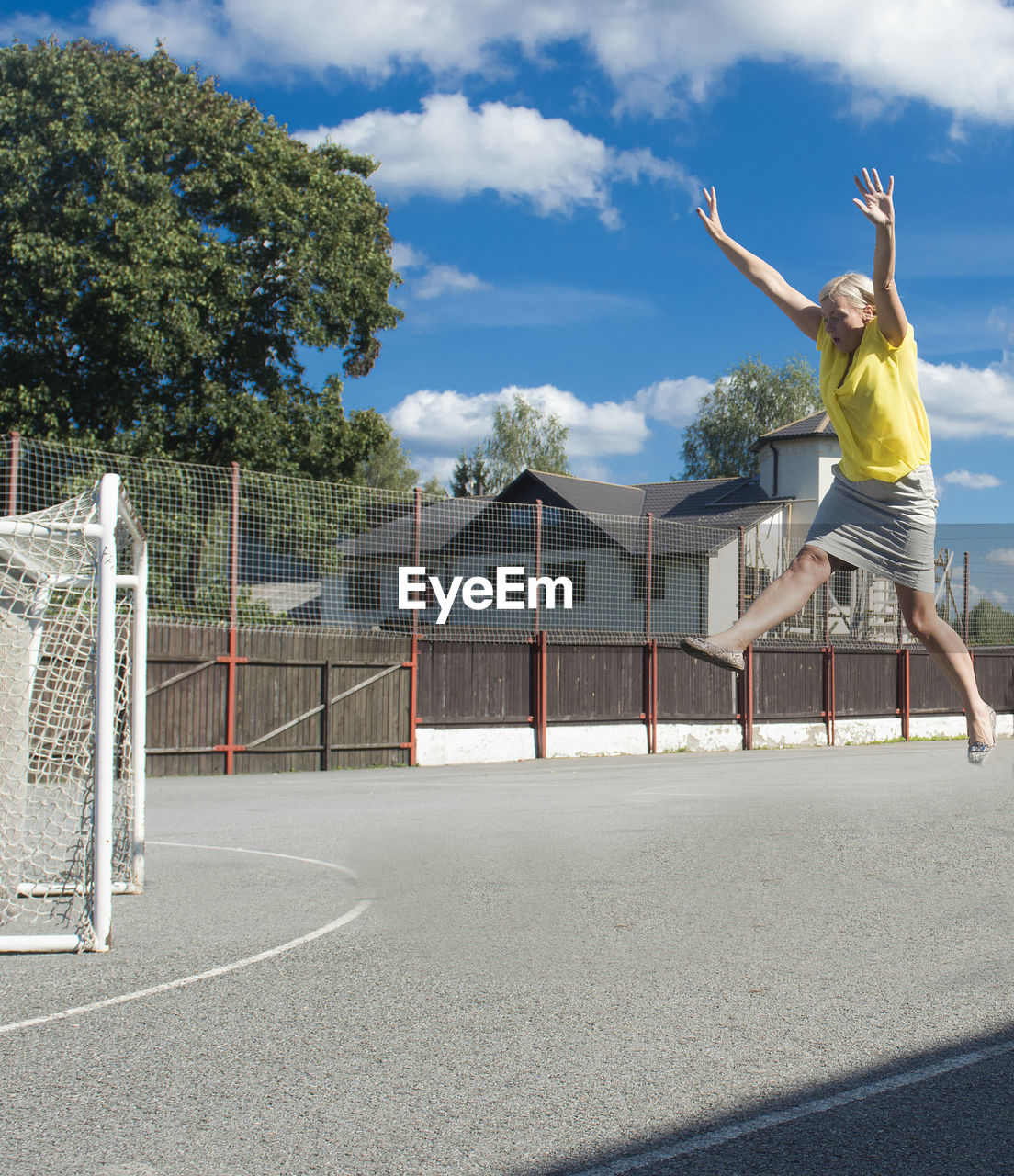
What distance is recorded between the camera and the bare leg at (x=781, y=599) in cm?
316

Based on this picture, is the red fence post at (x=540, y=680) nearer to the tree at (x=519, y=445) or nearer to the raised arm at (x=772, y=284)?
the raised arm at (x=772, y=284)

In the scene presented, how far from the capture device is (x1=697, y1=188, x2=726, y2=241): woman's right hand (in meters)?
3.56

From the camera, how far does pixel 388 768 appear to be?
62.3 ft

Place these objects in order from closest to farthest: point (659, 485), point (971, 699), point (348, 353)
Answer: point (971, 699), point (348, 353), point (659, 485)

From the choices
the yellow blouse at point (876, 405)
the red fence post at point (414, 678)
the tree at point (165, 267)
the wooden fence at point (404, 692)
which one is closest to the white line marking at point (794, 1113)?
the yellow blouse at point (876, 405)

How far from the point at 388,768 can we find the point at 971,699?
52.5ft

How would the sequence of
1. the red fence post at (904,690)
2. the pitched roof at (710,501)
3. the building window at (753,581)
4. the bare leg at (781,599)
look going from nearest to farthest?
1. the bare leg at (781,599)
2. the building window at (753,581)
3. the red fence post at (904,690)
4. the pitched roof at (710,501)

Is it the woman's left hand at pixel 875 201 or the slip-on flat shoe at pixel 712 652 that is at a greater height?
the woman's left hand at pixel 875 201

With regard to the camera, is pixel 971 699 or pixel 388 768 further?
pixel 388 768

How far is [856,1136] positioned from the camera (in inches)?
138

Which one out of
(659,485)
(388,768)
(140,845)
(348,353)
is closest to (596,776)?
(388,768)

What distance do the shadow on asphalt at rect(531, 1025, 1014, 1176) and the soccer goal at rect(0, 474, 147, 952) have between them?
3.92 meters

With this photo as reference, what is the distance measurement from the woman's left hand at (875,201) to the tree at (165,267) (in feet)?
77.4

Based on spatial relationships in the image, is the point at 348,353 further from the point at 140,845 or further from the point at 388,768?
the point at 140,845
